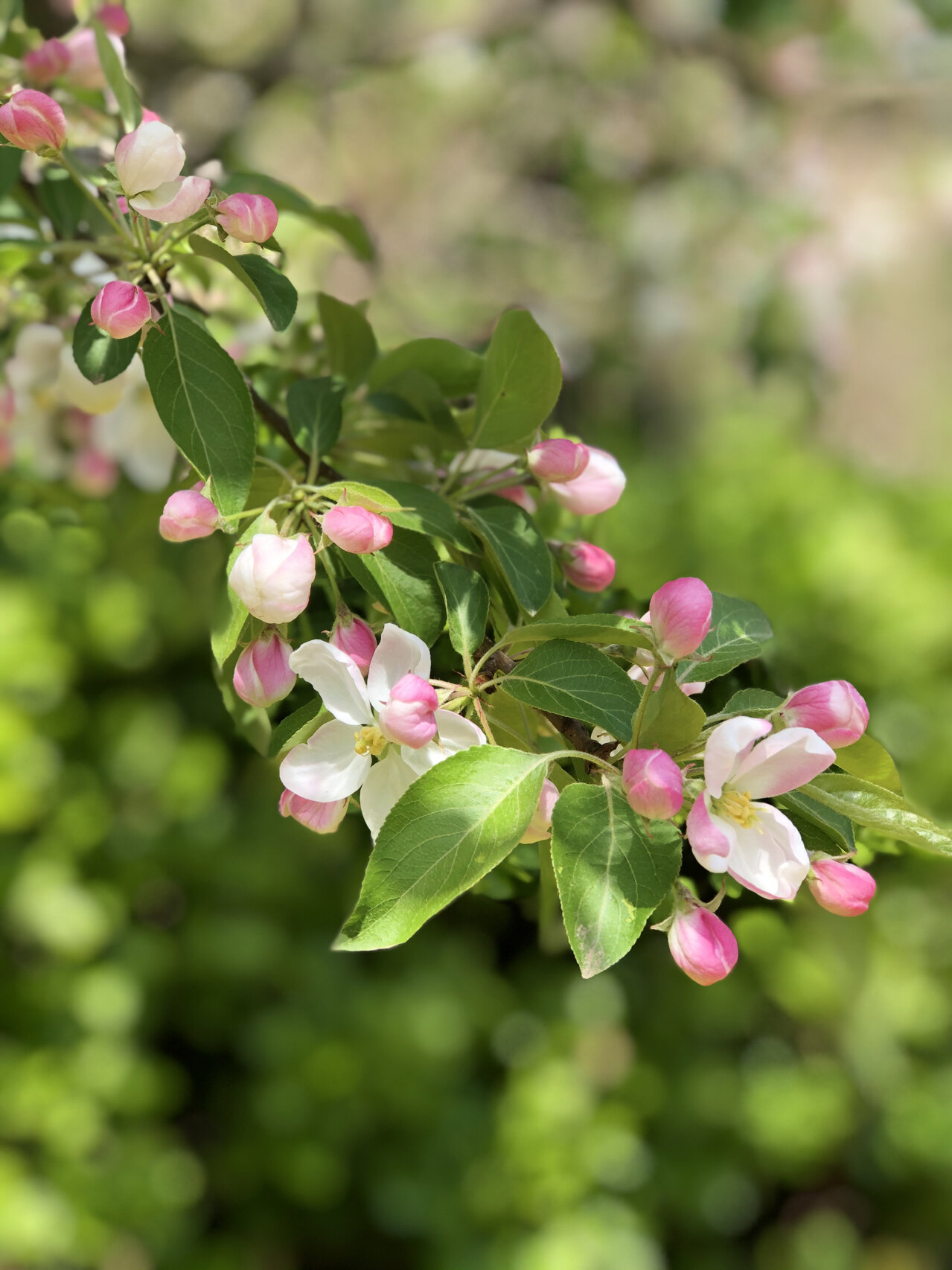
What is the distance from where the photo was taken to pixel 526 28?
255 centimetres

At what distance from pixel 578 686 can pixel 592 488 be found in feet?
0.55

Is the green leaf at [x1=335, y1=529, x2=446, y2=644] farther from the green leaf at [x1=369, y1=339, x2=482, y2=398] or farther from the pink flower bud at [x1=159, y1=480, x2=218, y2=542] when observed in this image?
the green leaf at [x1=369, y1=339, x2=482, y2=398]


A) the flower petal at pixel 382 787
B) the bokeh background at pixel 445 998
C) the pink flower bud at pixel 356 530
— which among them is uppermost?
the pink flower bud at pixel 356 530

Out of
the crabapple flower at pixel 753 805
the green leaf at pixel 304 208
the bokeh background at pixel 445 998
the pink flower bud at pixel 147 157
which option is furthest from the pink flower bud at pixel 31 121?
the bokeh background at pixel 445 998

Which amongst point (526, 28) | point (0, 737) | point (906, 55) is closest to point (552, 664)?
point (0, 737)

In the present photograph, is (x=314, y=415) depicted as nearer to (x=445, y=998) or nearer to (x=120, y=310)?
(x=120, y=310)

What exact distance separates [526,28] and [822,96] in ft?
2.51

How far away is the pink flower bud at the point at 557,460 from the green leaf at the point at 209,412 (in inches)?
5.6

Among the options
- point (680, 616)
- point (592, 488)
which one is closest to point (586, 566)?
point (592, 488)

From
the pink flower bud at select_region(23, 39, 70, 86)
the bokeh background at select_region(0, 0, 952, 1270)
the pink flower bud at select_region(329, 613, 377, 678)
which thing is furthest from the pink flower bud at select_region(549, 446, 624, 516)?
the bokeh background at select_region(0, 0, 952, 1270)

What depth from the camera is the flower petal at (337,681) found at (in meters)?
0.41

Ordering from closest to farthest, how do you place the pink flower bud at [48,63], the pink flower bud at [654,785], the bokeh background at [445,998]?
1. the pink flower bud at [654,785]
2. the pink flower bud at [48,63]
3. the bokeh background at [445,998]

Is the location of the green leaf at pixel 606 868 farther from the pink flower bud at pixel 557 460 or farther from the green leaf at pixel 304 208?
the green leaf at pixel 304 208

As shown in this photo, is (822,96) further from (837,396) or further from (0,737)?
(0,737)
